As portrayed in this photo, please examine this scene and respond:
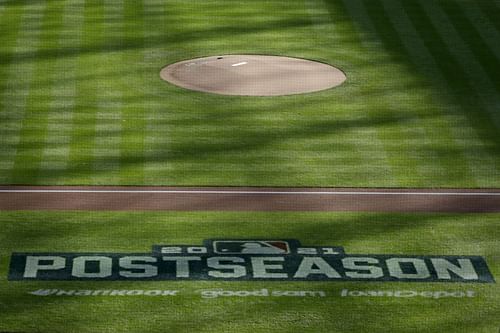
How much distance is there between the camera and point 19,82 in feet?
76.4

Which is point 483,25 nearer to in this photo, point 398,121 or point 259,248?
point 398,121

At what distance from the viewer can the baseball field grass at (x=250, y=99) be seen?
19719mm

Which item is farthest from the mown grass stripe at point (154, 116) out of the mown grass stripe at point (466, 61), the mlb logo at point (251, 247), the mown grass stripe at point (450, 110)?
the mown grass stripe at point (466, 61)

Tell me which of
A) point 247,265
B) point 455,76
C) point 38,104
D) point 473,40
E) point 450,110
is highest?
point 473,40

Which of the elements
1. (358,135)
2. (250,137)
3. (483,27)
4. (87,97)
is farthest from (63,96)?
(483,27)

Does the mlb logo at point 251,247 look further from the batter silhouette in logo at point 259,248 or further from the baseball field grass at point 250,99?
the baseball field grass at point 250,99

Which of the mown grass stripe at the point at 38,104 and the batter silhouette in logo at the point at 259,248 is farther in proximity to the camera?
the mown grass stripe at the point at 38,104

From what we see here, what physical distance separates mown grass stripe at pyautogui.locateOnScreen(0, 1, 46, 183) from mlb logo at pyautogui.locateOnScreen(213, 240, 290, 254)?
3787mm

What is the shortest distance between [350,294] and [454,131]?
22.0 ft

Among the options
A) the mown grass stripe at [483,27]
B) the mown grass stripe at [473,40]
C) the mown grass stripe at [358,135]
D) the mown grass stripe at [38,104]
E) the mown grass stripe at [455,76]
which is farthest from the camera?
the mown grass stripe at [483,27]

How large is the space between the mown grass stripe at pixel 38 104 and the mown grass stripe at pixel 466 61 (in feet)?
23.2

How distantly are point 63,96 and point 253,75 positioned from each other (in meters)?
3.37

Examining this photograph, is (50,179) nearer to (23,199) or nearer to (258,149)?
(23,199)

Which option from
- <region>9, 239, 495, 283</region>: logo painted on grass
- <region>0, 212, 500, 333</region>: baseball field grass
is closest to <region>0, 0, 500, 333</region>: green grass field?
<region>0, 212, 500, 333</region>: baseball field grass
